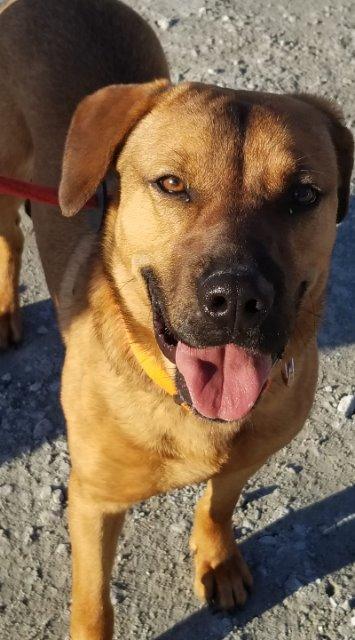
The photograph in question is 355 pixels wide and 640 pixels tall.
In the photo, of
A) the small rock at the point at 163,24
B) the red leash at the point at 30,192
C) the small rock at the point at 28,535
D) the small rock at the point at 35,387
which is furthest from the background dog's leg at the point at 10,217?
the small rock at the point at 163,24

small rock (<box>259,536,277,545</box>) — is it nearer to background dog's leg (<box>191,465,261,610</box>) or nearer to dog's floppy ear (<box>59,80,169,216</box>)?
background dog's leg (<box>191,465,261,610</box>)

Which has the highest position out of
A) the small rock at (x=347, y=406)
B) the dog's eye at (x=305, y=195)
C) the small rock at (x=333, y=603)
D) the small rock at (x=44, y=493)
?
the dog's eye at (x=305, y=195)

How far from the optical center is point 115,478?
282 cm

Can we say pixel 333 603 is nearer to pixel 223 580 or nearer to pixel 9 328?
pixel 223 580

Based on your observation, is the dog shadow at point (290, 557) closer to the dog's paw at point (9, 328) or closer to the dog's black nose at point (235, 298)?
the dog's paw at point (9, 328)

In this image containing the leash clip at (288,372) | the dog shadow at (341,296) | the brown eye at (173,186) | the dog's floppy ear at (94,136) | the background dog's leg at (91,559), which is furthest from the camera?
the dog shadow at (341,296)

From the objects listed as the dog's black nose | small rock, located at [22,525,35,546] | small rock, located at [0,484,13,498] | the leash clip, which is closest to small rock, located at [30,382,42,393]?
small rock, located at [0,484,13,498]

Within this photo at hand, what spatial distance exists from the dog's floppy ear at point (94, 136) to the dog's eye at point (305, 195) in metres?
0.56

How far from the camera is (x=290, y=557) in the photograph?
3.65 metres

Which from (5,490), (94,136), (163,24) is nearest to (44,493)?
(5,490)

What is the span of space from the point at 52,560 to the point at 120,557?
0.97 ft

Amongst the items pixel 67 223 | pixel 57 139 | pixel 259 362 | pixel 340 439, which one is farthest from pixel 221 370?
pixel 340 439

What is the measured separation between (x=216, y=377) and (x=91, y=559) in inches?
39.6

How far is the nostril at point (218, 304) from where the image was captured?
223 cm
